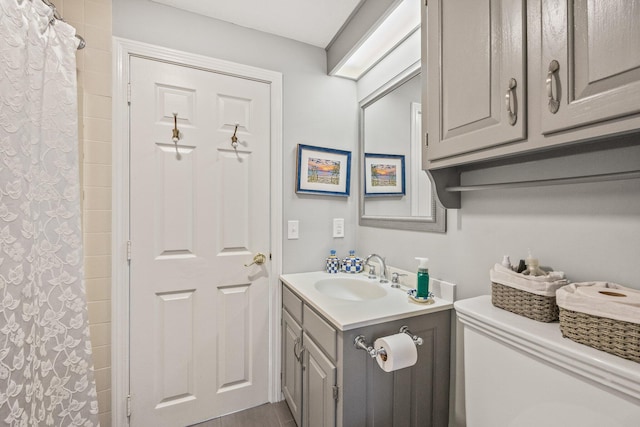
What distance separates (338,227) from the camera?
195cm

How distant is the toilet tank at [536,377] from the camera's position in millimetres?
571

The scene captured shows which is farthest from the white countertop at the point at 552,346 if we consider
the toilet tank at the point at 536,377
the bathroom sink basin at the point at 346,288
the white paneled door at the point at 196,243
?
the white paneled door at the point at 196,243

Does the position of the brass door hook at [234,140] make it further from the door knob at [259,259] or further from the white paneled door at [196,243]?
the door knob at [259,259]

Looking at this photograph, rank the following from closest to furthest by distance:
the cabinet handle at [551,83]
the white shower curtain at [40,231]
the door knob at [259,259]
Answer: the cabinet handle at [551,83], the white shower curtain at [40,231], the door knob at [259,259]

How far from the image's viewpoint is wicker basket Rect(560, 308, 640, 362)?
565mm

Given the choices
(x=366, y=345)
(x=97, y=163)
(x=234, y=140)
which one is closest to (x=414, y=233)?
(x=366, y=345)

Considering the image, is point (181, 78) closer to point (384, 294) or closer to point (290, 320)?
point (290, 320)

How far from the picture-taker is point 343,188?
6.39 ft

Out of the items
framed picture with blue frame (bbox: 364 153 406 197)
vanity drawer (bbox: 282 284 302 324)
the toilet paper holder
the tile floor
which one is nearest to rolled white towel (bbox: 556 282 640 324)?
the toilet paper holder

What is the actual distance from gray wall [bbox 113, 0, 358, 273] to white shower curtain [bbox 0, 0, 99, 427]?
1.71 ft

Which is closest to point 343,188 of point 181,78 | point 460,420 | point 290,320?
point 290,320

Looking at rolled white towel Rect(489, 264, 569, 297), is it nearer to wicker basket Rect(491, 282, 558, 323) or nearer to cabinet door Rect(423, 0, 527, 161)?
wicker basket Rect(491, 282, 558, 323)

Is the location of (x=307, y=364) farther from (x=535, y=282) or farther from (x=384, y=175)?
(x=384, y=175)

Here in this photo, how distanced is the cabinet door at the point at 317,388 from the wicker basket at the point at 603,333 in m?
0.75
